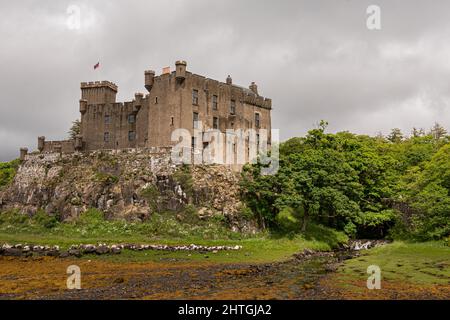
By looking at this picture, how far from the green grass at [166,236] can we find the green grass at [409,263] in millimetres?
7151

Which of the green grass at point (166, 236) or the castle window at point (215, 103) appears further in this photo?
the castle window at point (215, 103)

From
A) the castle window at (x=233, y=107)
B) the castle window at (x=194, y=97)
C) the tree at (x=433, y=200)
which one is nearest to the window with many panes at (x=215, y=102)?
the castle window at (x=233, y=107)

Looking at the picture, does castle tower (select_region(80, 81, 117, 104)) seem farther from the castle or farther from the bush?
the bush

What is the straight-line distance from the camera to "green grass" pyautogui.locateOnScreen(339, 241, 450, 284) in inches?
1086

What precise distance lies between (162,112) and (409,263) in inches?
1302

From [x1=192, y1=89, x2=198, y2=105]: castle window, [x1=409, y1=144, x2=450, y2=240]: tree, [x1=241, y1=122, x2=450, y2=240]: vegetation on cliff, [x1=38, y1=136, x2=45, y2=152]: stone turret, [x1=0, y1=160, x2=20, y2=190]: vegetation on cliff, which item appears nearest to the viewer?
[x1=409, y1=144, x2=450, y2=240]: tree

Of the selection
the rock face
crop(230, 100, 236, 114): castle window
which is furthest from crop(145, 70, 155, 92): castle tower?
crop(230, 100, 236, 114): castle window

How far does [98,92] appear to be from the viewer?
63.4 metres

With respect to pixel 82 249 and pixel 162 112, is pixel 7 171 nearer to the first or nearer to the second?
pixel 162 112

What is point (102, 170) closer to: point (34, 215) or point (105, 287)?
point (34, 215)

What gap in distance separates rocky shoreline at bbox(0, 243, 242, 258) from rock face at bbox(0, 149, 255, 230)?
751cm

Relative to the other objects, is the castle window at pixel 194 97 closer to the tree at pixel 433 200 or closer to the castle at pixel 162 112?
the castle at pixel 162 112

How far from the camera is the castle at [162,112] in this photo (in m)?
53.8
